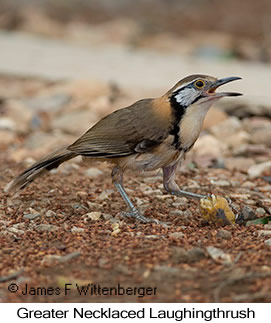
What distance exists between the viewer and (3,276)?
3.77 m

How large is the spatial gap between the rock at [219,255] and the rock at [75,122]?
3.74 meters

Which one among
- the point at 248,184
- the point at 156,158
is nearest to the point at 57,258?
the point at 156,158

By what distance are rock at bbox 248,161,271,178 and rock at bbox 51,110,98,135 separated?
1958 mm

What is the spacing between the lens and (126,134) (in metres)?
4.82

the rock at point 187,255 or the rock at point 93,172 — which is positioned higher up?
the rock at point 187,255

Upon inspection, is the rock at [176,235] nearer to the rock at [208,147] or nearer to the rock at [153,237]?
the rock at [153,237]

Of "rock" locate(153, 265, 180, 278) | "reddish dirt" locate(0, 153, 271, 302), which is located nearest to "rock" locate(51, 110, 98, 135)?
"reddish dirt" locate(0, 153, 271, 302)

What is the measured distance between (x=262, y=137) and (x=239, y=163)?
70 centimetres

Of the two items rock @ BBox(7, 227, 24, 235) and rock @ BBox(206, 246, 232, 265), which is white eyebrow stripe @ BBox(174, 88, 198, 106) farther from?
rock @ BBox(7, 227, 24, 235)

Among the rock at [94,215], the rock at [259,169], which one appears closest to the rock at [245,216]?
the rock at [94,215]

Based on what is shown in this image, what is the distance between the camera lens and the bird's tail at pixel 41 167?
5.09 meters

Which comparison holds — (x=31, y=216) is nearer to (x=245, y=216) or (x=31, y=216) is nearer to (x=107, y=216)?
(x=107, y=216)

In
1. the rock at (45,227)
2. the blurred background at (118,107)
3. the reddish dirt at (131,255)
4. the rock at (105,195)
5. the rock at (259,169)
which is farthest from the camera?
the rock at (259,169)

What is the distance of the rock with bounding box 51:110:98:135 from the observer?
7605mm
